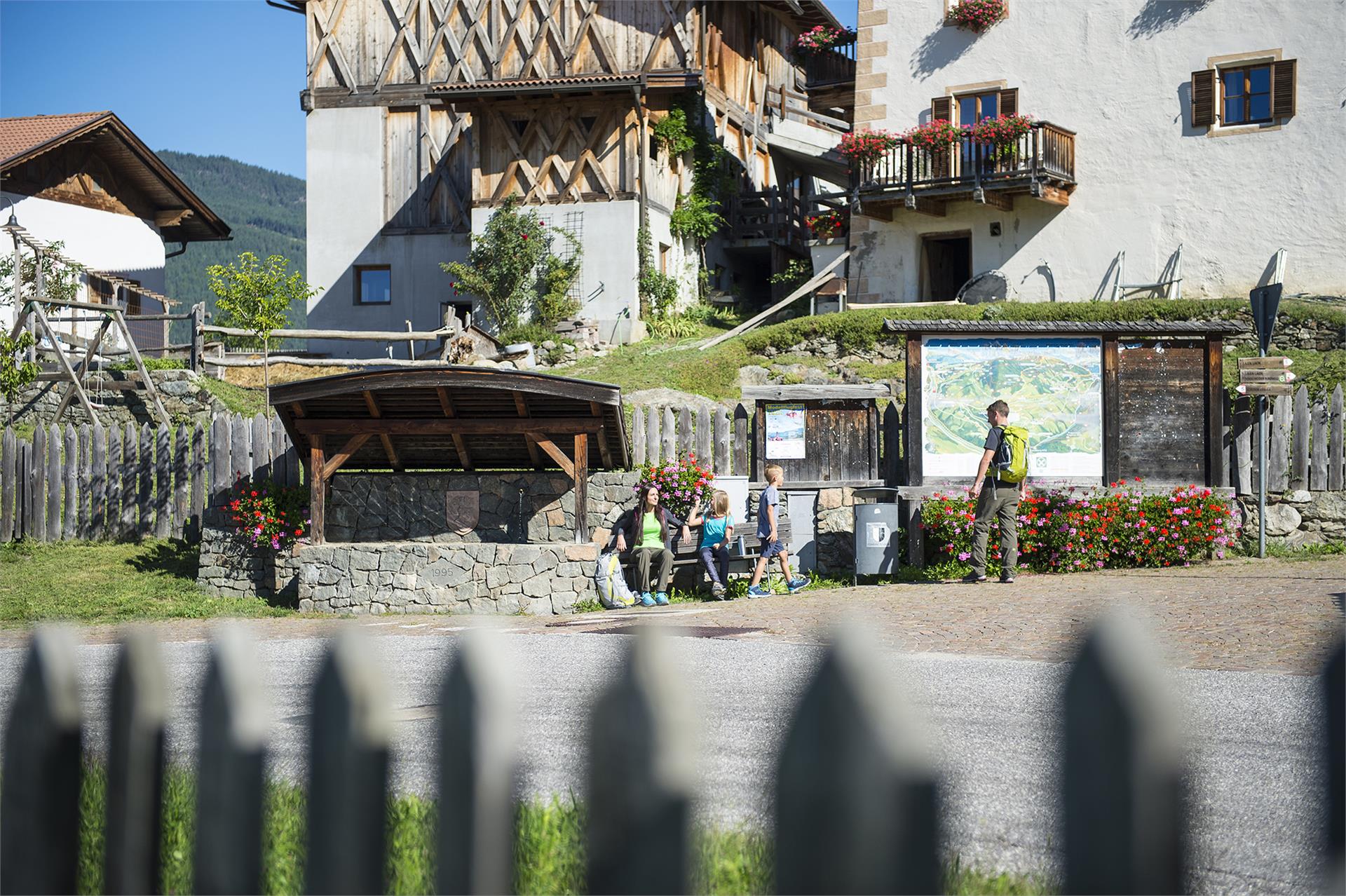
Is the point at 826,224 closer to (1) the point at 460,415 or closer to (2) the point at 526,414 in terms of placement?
(2) the point at 526,414

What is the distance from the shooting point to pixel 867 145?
95.6ft

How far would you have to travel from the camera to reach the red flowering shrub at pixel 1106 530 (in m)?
14.2

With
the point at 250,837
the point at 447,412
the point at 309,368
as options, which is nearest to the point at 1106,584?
the point at 447,412

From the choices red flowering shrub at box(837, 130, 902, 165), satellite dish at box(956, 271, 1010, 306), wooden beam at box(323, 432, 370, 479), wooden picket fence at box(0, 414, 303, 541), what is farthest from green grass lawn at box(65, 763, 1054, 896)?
red flowering shrub at box(837, 130, 902, 165)

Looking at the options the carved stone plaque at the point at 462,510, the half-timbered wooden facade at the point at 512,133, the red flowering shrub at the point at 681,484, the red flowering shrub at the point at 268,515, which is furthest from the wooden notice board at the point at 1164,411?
the half-timbered wooden facade at the point at 512,133

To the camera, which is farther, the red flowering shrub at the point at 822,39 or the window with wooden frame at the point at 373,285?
the red flowering shrub at the point at 822,39

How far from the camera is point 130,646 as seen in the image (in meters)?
2.29

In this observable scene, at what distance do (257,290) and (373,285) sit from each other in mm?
7687

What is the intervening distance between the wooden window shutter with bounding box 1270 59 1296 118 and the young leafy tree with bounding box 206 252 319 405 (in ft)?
70.6

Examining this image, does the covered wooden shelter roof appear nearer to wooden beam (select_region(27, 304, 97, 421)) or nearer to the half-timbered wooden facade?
wooden beam (select_region(27, 304, 97, 421))

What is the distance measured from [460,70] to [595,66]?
395cm

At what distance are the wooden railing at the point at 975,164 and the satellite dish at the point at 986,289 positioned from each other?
6.91ft

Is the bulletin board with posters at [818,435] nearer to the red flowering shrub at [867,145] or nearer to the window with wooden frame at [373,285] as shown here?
the red flowering shrub at [867,145]

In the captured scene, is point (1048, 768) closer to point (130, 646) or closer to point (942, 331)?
point (130, 646)
